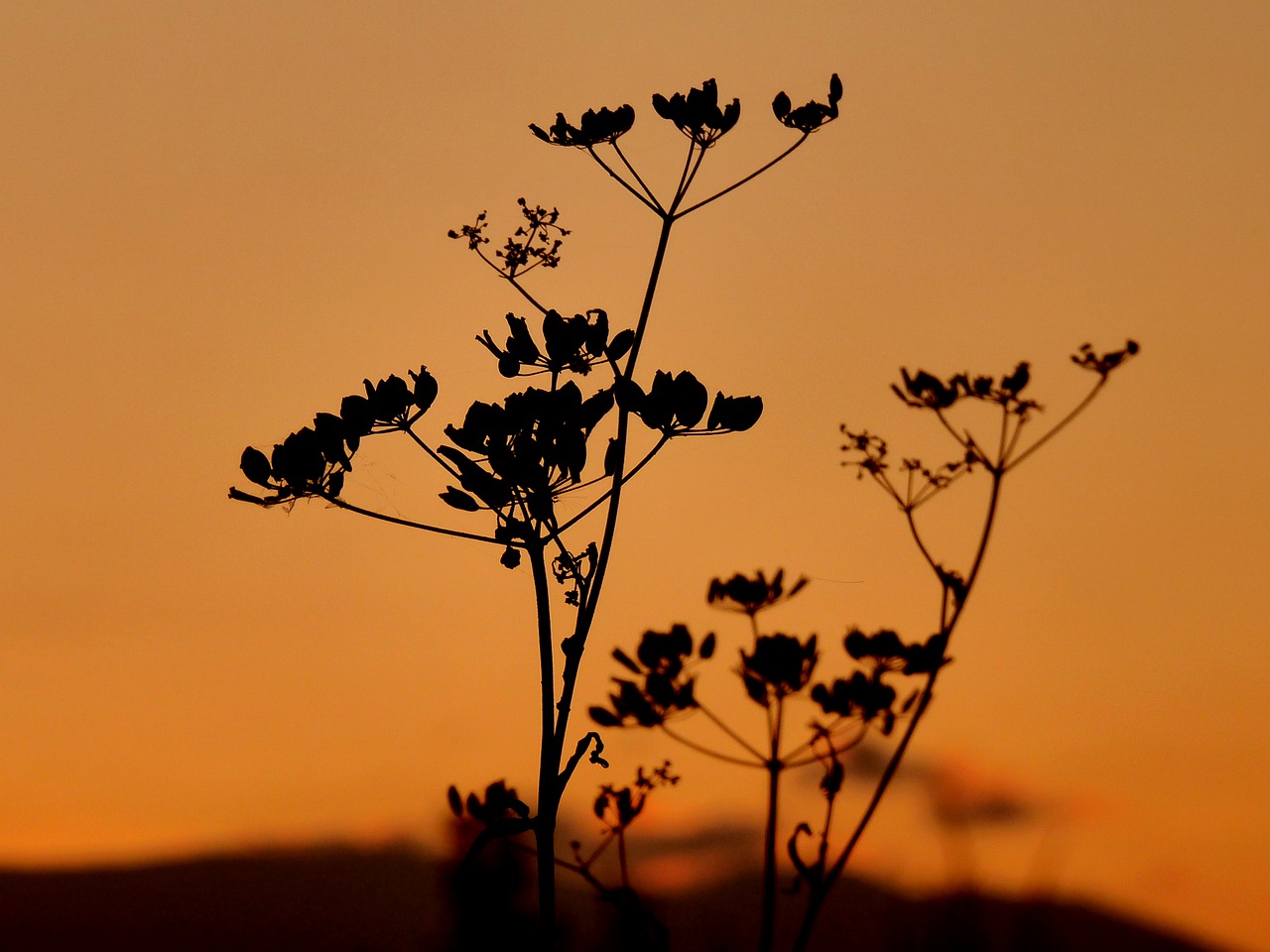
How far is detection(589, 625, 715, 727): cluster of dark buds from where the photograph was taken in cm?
640

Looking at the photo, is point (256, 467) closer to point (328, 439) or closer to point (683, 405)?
point (328, 439)

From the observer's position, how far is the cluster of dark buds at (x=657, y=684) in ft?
21.0

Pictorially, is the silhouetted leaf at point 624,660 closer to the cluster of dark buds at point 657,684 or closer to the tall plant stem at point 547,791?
the cluster of dark buds at point 657,684

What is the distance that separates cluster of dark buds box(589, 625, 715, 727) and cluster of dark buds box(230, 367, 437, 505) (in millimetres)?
2129

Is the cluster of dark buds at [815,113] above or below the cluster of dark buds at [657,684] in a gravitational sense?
above

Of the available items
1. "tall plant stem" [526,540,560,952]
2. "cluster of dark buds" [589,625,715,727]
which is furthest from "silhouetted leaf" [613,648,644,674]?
"tall plant stem" [526,540,560,952]

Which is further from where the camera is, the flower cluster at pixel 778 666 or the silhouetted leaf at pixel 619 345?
the flower cluster at pixel 778 666

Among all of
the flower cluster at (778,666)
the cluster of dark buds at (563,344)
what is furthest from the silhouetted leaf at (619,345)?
the flower cluster at (778,666)

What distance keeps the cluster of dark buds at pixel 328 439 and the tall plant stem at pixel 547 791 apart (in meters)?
0.81

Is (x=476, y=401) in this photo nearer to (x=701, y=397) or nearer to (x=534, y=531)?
(x=534, y=531)

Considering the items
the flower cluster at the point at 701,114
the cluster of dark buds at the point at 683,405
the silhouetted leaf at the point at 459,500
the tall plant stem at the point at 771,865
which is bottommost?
the tall plant stem at the point at 771,865

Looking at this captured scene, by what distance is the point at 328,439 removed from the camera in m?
4.77

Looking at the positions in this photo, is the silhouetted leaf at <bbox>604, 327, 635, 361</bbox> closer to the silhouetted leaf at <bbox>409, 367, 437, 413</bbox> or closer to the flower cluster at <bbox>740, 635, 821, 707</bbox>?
the silhouetted leaf at <bbox>409, 367, 437, 413</bbox>

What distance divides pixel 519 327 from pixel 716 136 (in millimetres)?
1038
